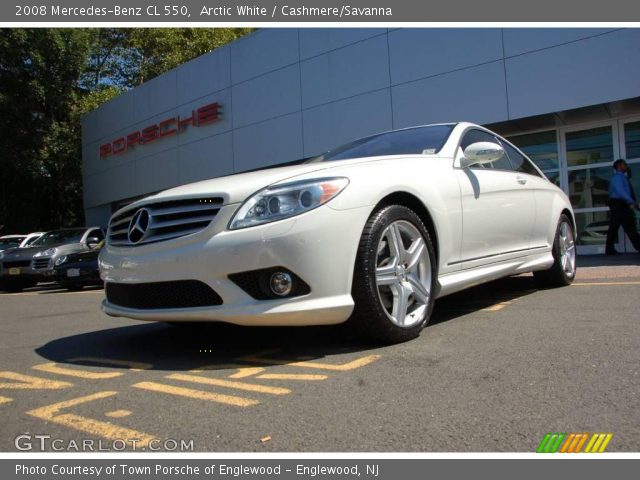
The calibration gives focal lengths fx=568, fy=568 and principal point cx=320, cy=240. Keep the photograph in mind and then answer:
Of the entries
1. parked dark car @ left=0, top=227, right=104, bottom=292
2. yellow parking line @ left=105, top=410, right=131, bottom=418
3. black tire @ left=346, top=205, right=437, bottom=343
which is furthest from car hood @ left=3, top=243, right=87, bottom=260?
yellow parking line @ left=105, top=410, right=131, bottom=418

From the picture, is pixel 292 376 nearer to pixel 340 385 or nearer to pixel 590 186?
pixel 340 385

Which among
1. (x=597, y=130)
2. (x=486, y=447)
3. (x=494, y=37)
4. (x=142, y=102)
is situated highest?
(x=142, y=102)

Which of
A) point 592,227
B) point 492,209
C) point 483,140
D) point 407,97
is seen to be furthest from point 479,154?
point 407,97

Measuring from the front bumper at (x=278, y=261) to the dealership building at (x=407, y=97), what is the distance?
8257mm

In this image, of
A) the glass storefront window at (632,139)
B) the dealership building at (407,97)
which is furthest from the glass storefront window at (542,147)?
the glass storefront window at (632,139)

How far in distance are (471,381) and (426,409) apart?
0.41m

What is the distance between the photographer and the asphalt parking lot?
2012 millimetres

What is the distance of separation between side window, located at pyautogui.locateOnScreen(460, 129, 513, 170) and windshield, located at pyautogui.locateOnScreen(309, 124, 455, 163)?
151mm

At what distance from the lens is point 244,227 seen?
2.95 metres

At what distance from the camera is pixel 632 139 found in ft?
33.0

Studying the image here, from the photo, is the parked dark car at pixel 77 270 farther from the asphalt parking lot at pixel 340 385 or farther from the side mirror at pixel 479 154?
the side mirror at pixel 479 154

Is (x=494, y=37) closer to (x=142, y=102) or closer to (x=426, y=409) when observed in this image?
(x=426, y=409)

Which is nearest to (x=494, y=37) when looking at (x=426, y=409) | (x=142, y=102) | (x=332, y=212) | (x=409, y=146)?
(x=409, y=146)

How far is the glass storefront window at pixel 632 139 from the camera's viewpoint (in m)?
10.0
